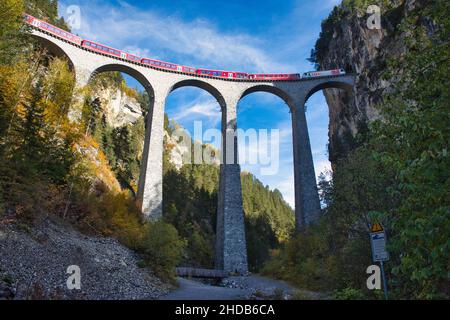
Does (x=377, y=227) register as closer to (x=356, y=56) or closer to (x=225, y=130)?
(x=225, y=130)

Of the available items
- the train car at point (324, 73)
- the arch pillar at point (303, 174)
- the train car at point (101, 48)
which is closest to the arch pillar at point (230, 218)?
the arch pillar at point (303, 174)

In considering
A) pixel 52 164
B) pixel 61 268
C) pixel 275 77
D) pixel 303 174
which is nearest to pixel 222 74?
pixel 275 77

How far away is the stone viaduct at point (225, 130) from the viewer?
2747cm

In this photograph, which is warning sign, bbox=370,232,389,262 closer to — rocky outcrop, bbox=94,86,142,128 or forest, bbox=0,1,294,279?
forest, bbox=0,1,294,279

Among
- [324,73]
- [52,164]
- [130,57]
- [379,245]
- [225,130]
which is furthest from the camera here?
[324,73]

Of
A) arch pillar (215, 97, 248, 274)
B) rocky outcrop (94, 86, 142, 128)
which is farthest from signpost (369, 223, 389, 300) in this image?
rocky outcrop (94, 86, 142, 128)

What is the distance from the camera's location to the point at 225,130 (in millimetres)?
32875

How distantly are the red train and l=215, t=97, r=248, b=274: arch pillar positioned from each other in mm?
7080

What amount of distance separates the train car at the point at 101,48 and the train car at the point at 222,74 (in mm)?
8183

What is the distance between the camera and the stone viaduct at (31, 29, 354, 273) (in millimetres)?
27469

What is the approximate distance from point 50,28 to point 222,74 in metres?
16.8

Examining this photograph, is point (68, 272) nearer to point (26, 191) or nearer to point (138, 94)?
point (26, 191)

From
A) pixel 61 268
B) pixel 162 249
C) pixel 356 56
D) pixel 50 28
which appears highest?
pixel 356 56
